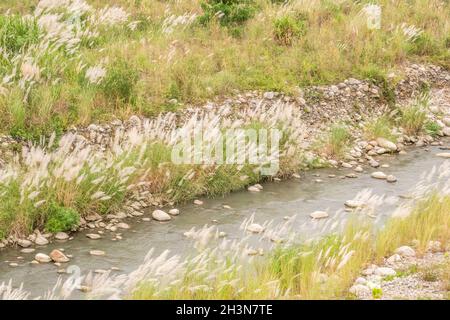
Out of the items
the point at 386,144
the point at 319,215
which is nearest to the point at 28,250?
the point at 319,215

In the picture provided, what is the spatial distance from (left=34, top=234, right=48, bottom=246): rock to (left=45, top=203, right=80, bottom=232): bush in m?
0.19

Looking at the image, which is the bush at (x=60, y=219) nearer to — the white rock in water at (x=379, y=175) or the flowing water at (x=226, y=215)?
the flowing water at (x=226, y=215)

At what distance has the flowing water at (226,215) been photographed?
8146 mm

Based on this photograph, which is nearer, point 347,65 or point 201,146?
point 201,146

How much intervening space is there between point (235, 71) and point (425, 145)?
3998mm

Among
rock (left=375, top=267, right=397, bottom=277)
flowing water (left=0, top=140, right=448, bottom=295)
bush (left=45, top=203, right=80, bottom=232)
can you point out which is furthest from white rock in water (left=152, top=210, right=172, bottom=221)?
rock (left=375, top=267, right=397, bottom=277)

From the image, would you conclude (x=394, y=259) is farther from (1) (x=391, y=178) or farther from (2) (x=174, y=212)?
(1) (x=391, y=178)

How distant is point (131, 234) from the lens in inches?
365

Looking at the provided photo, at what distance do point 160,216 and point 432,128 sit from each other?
7058 millimetres

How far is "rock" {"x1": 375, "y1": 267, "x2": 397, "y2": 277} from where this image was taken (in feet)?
23.1

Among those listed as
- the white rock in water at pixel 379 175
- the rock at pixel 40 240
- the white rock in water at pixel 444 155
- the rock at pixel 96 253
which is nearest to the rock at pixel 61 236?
the rock at pixel 40 240

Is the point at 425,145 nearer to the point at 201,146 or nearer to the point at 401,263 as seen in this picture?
the point at 201,146
